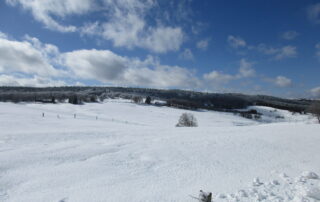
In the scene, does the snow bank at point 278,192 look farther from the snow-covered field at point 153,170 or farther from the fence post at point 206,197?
the fence post at point 206,197

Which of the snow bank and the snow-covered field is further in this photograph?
the snow-covered field

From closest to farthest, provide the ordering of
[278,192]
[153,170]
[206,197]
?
[206,197] < [278,192] < [153,170]

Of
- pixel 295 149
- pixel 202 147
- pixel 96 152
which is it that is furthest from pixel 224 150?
pixel 96 152

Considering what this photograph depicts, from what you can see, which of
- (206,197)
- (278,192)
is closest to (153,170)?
(206,197)

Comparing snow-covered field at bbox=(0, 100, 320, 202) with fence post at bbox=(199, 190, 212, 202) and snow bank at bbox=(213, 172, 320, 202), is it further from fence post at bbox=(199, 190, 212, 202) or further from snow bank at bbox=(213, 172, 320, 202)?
fence post at bbox=(199, 190, 212, 202)

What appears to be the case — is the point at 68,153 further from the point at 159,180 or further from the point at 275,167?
the point at 275,167

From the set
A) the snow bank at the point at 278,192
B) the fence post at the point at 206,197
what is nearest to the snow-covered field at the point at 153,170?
the snow bank at the point at 278,192

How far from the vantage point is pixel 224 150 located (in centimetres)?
1055

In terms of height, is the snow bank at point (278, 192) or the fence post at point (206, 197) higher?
the fence post at point (206, 197)

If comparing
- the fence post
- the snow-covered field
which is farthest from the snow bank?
the fence post

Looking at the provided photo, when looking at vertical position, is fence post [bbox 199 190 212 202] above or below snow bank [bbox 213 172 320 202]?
above

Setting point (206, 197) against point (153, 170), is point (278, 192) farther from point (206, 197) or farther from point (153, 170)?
point (153, 170)

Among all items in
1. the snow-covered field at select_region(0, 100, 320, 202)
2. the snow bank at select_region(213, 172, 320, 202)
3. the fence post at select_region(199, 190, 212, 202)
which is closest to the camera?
the fence post at select_region(199, 190, 212, 202)

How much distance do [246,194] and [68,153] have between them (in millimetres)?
7577
